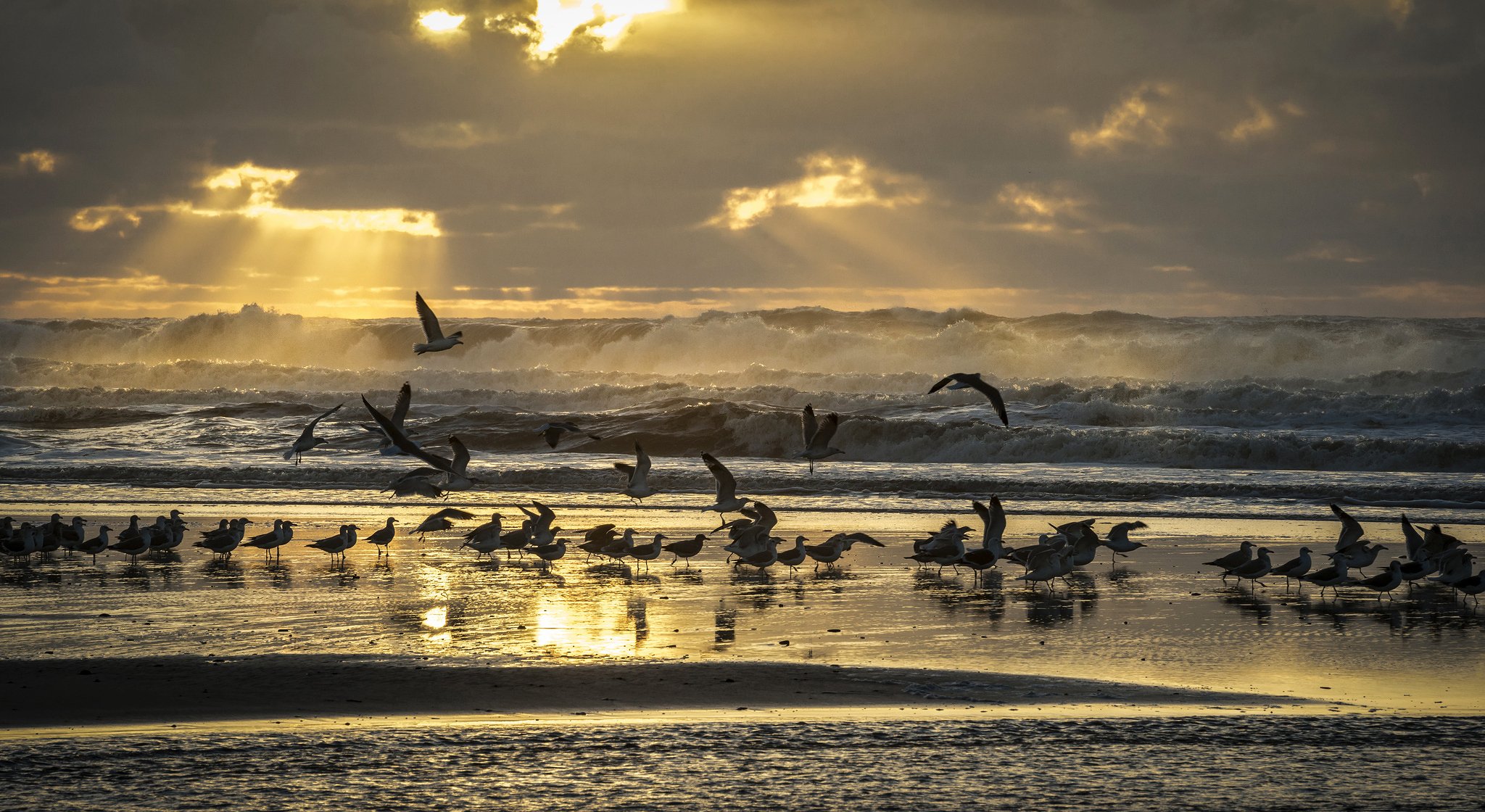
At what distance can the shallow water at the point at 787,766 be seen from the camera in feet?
20.1

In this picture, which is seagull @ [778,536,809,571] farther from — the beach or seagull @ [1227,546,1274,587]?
seagull @ [1227,546,1274,587]

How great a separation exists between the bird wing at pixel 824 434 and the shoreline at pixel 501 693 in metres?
9.14

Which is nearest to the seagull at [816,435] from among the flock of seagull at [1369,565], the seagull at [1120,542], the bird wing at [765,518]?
the bird wing at [765,518]

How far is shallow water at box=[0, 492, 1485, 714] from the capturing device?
9.38 meters

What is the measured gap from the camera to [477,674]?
884cm

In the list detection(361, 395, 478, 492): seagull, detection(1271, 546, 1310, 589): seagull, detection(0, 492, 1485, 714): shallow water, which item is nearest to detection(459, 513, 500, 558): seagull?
detection(0, 492, 1485, 714): shallow water

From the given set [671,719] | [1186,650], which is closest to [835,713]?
[671,719]

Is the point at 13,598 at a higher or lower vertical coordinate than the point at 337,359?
lower

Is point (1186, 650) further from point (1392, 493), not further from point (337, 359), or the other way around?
point (337, 359)

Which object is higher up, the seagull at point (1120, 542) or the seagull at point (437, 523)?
the seagull at point (437, 523)

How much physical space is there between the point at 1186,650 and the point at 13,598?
33.1 feet

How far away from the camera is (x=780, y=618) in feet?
37.4

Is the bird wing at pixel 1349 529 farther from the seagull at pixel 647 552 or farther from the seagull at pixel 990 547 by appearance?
the seagull at pixel 647 552

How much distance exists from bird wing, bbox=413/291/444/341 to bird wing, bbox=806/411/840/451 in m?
5.32
